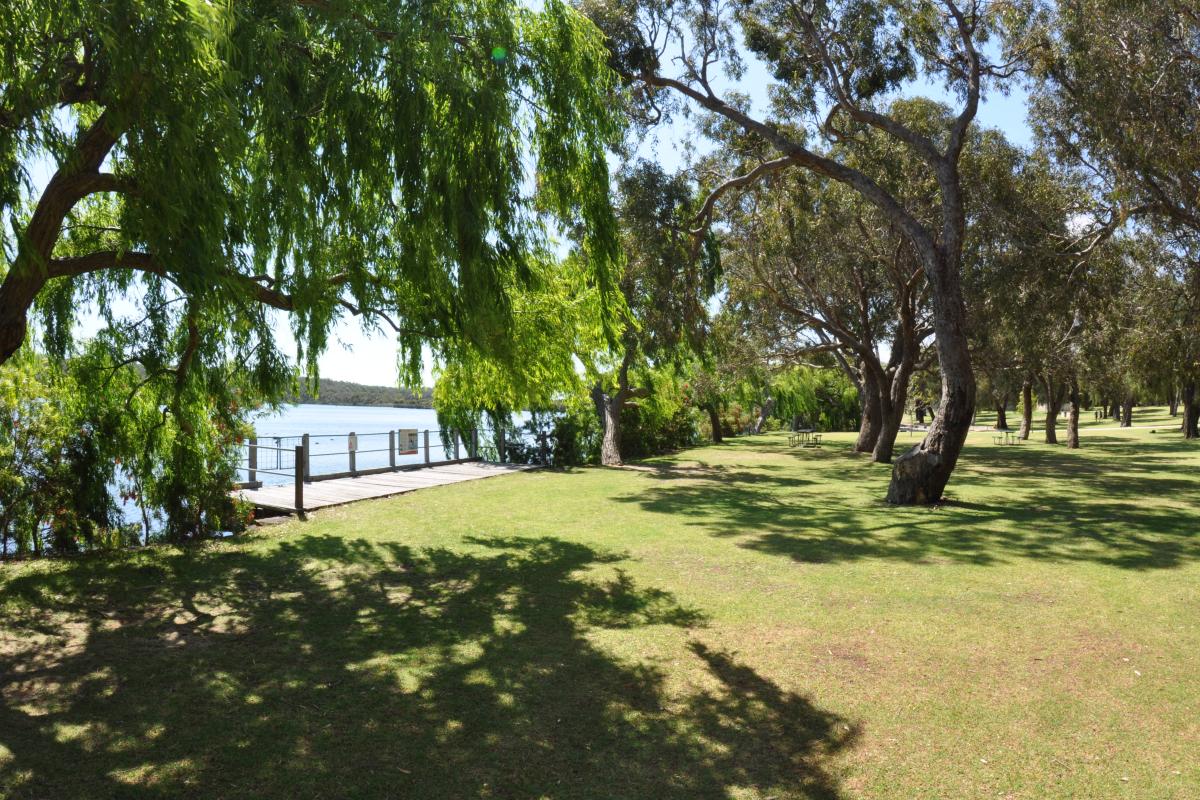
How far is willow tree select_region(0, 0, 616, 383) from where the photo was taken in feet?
16.6

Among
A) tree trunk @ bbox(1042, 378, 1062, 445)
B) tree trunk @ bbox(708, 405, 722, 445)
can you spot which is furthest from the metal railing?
tree trunk @ bbox(1042, 378, 1062, 445)

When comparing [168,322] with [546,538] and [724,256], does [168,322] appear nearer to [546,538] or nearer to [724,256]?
[546,538]

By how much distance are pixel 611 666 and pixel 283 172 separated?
4706mm

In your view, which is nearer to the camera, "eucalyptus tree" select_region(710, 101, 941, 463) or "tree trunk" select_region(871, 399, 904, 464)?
"eucalyptus tree" select_region(710, 101, 941, 463)

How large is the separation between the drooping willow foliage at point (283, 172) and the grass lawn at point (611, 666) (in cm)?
251

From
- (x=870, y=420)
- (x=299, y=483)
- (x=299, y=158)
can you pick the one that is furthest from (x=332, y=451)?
(x=870, y=420)

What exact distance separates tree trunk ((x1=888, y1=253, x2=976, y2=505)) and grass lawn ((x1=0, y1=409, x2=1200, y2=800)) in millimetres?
2853

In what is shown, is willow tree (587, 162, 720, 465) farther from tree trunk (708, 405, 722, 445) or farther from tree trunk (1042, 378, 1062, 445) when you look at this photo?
tree trunk (1042, 378, 1062, 445)

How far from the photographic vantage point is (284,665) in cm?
592

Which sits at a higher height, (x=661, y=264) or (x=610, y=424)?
(x=661, y=264)

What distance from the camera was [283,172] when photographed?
625 cm

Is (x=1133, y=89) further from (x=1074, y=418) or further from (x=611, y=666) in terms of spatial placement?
(x=1074, y=418)

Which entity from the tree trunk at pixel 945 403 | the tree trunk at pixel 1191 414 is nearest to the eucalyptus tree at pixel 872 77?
the tree trunk at pixel 945 403

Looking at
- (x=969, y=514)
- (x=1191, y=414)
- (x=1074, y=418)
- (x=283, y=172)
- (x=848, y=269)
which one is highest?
(x=848, y=269)
